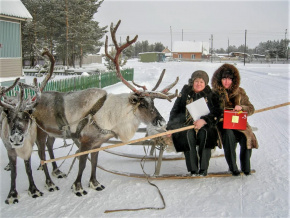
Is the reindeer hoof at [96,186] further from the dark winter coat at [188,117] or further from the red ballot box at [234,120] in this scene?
the red ballot box at [234,120]

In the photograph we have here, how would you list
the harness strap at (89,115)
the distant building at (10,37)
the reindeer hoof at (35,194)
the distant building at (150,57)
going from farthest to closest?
the distant building at (150,57) < the distant building at (10,37) < the harness strap at (89,115) < the reindeer hoof at (35,194)

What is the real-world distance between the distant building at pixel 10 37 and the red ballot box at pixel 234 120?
13339 millimetres

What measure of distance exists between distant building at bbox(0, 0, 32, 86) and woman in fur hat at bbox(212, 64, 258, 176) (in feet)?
42.7

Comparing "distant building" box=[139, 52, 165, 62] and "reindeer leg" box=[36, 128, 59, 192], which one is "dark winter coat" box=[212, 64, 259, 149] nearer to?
"reindeer leg" box=[36, 128, 59, 192]

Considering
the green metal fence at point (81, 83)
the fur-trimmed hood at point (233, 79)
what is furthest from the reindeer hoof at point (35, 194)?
the green metal fence at point (81, 83)

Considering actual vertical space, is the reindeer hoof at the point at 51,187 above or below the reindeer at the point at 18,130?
below

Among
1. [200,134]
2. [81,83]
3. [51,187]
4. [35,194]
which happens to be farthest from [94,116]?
[81,83]

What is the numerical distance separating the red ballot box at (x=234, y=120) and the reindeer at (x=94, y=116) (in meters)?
0.87

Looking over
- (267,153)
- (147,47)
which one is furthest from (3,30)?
(147,47)

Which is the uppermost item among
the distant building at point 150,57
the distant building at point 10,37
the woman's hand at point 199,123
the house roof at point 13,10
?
the distant building at point 150,57

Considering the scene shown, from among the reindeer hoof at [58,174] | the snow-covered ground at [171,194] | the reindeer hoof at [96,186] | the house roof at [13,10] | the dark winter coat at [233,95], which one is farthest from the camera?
the house roof at [13,10]

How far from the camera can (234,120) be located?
4258 millimetres

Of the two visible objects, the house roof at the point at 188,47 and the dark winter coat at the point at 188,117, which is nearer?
the dark winter coat at the point at 188,117

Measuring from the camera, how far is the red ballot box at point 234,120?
13.9 feet
